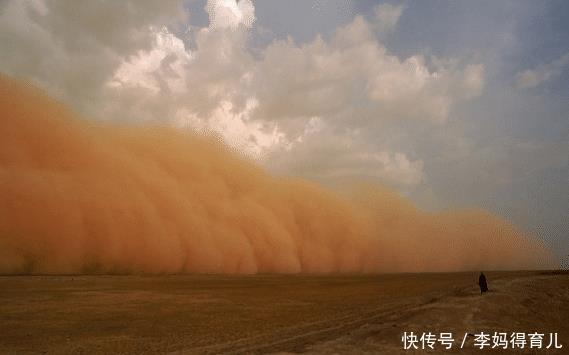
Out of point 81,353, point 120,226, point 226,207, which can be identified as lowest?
point 81,353

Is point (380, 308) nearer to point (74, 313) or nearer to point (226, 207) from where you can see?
point (74, 313)

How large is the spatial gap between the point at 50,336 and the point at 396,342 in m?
10.3

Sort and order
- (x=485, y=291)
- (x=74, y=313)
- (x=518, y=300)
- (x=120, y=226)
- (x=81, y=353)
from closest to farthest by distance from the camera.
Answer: (x=81, y=353), (x=74, y=313), (x=518, y=300), (x=485, y=291), (x=120, y=226)

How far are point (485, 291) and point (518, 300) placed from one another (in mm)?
2827

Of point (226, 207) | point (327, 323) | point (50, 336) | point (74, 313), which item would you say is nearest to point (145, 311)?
point (74, 313)

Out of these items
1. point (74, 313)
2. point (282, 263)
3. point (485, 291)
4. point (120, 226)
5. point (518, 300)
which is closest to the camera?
point (74, 313)

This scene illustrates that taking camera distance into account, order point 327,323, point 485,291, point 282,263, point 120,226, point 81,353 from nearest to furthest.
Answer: point 81,353
point 327,323
point 485,291
point 120,226
point 282,263

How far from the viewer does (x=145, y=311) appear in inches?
718

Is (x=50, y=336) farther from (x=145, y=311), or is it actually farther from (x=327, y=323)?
(x=327, y=323)

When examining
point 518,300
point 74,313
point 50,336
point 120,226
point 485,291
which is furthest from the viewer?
point 120,226

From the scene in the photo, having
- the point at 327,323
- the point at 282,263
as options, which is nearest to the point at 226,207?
the point at 282,263

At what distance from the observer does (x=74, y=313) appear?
1733 centimetres

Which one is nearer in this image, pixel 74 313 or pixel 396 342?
pixel 396 342

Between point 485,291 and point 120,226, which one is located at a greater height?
point 120,226
